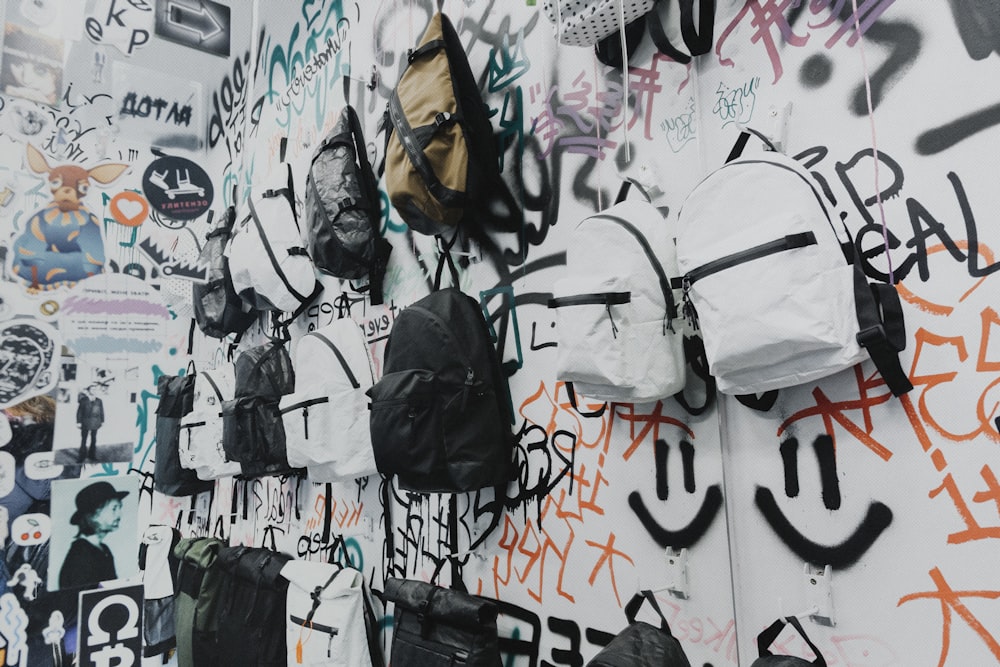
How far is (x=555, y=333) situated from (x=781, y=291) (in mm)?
637

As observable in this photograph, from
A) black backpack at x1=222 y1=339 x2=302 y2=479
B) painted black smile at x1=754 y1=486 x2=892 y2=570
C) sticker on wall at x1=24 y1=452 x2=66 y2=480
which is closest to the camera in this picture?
painted black smile at x1=754 y1=486 x2=892 y2=570

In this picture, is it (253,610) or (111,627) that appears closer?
(253,610)

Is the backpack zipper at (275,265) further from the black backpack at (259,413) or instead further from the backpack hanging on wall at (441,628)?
the backpack hanging on wall at (441,628)

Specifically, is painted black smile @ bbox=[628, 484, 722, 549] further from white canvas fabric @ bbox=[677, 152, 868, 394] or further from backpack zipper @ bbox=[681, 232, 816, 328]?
backpack zipper @ bbox=[681, 232, 816, 328]

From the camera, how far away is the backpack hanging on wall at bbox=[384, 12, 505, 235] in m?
1.47

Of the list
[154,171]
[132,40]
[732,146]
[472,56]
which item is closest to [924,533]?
[732,146]

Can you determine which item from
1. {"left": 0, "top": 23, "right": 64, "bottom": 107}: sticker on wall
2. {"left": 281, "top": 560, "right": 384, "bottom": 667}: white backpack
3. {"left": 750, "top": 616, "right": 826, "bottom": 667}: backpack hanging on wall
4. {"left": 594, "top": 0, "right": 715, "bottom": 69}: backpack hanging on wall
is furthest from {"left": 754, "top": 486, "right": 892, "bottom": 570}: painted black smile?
{"left": 0, "top": 23, "right": 64, "bottom": 107}: sticker on wall

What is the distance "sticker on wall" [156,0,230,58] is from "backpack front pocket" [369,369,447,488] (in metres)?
1.80

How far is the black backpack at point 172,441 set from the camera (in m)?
2.69

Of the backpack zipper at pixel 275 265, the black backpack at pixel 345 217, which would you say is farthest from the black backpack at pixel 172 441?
the black backpack at pixel 345 217

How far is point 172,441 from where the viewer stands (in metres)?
2.70

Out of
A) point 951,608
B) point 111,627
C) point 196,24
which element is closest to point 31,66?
point 196,24

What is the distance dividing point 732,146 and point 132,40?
7.75 feet

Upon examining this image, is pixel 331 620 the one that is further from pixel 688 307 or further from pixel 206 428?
pixel 688 307
